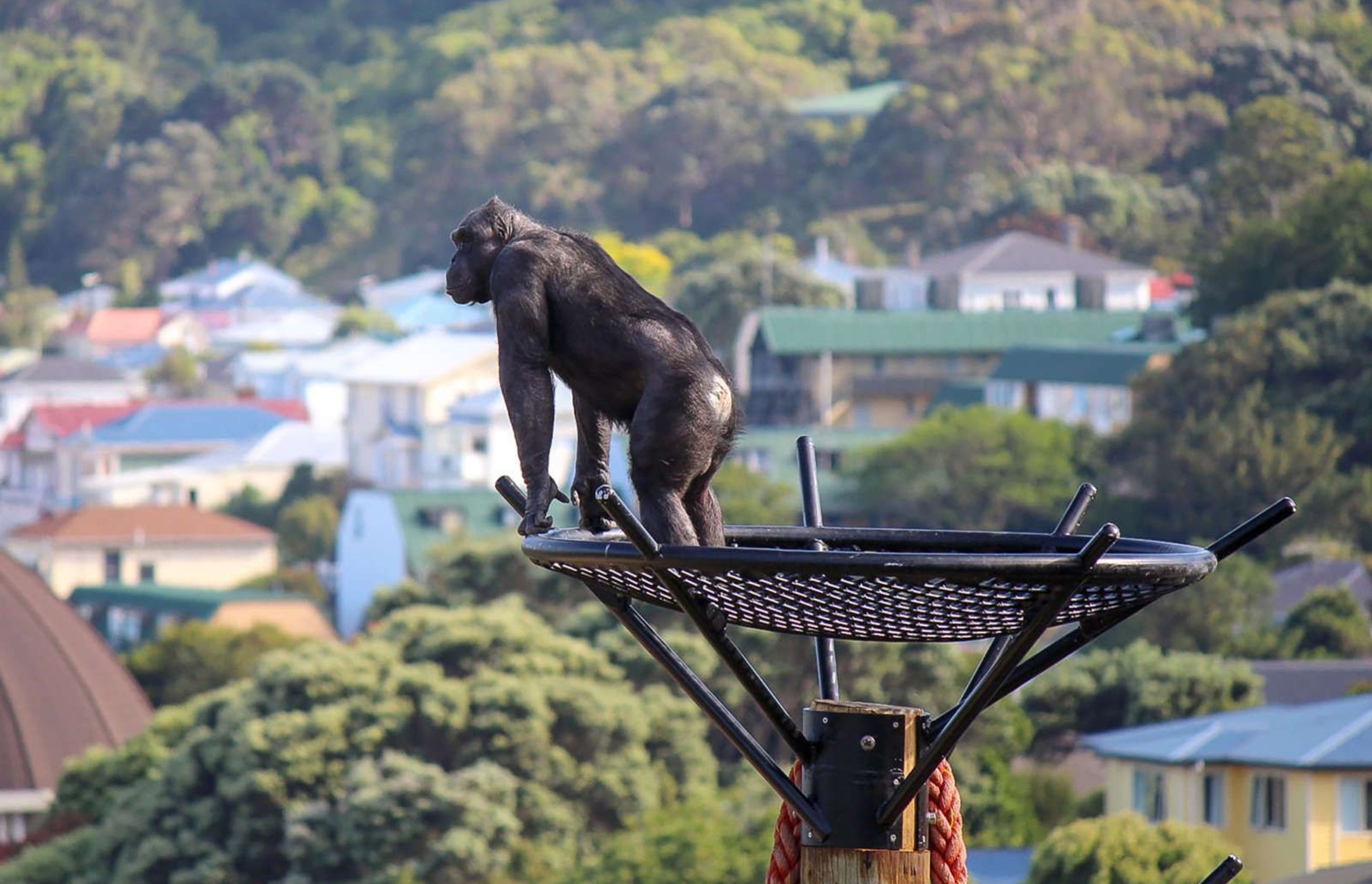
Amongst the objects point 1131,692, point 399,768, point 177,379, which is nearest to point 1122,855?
point 399,768

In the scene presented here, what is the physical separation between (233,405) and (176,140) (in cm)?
2229

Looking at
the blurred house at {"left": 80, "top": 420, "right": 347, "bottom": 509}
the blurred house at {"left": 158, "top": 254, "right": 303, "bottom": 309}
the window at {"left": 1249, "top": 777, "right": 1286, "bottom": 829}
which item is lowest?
the window at {"left": 1249, "top": 777, "right": 1286, "bottom": 829}

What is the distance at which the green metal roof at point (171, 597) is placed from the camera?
4350 centimetres

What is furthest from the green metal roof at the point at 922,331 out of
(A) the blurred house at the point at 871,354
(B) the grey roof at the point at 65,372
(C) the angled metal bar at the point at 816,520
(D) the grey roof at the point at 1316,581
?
(C) the angled metal bar at the point at 816,520

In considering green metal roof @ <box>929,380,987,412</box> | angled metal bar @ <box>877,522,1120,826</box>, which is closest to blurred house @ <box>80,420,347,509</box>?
green metal roof @ <box>929,380,987,412</box>

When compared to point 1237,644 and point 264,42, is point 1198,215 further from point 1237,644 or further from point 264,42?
point 264,42

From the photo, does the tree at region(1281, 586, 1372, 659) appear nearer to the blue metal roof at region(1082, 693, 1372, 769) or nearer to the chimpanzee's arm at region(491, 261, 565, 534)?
the blue metal roof at region(1082, 693, 1372, 769)

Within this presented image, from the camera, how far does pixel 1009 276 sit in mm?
67375

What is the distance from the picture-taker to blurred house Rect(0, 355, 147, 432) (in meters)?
74.9

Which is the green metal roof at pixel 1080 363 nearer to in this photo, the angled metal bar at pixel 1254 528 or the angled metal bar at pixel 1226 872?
the angled metal bar at pixel 1226 872

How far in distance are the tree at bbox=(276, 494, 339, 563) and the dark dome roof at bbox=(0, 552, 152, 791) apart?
18547 millimetres

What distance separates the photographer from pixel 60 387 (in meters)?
75.6

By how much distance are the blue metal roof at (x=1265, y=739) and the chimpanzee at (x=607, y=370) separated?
61.9 ft

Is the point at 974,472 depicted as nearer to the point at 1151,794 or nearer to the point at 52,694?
the point at 52,694
